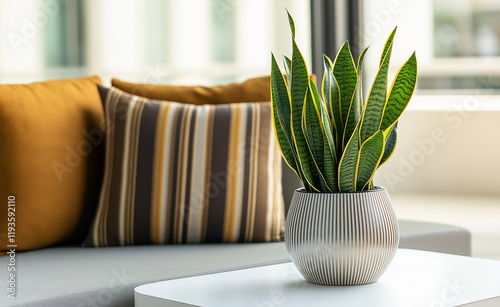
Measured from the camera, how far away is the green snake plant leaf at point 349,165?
103cm

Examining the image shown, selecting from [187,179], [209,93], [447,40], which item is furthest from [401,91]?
[447,40]

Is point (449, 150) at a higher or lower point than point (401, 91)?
lower

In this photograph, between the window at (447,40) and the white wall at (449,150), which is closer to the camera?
the white wall at (449,150)

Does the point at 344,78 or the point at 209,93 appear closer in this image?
the point at 344,78

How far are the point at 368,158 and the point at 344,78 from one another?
148mm

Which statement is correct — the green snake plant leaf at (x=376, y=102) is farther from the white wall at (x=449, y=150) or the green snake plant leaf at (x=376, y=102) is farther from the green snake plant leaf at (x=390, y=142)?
the white wall at (x=449, y=150)

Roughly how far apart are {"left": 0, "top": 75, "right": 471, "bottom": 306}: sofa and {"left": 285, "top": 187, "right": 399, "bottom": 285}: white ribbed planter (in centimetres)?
35

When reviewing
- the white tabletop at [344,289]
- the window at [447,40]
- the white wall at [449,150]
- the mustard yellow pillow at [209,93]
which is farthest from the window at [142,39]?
the white tabletop at [344,289]

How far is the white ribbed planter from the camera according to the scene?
1047 mm

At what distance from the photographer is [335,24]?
2834 mm

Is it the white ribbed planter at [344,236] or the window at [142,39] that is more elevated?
the window at [142,39]

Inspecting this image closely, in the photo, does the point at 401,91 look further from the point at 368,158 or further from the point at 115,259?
the point at 115,259

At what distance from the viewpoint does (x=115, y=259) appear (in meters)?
1.49

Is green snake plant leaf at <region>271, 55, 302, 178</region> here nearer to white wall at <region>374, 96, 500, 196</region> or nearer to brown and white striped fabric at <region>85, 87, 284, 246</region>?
brown and white striped fabric at <region>85, 87, 284, 246</region>
